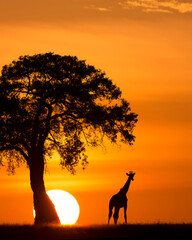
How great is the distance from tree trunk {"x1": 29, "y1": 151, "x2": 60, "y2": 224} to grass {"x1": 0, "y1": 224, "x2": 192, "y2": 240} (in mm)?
6277

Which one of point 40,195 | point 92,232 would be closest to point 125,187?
point 40,195

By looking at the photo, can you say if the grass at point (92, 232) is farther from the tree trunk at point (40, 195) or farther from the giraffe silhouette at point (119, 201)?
the tree trunk at point (40, 195)

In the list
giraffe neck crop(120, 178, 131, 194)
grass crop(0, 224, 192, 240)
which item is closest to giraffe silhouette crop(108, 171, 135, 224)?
giraffe neck crop(120, 178, 131, 194)

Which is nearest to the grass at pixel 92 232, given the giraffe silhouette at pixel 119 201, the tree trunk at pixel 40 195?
the giraffe silhouette at pixel 119 201

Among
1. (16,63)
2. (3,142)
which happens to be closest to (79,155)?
(3,142)

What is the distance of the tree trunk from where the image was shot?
47500 millimetres

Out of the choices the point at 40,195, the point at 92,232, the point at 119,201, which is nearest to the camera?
the point at 92,232

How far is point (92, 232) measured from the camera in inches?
1486

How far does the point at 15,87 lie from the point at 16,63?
86.0 inches

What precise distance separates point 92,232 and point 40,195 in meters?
10.8

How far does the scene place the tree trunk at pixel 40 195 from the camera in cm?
4750

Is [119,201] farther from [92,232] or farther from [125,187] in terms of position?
[92,232]

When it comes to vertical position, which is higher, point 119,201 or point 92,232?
point 119,201

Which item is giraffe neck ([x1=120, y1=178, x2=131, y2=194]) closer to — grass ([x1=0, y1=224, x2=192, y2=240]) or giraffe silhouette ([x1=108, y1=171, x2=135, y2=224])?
giraffe silhouette ([x1=108, y1=171, x2=135, y2=224])
